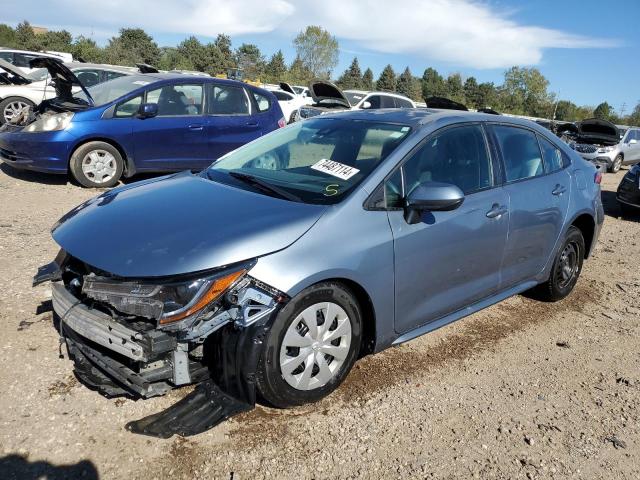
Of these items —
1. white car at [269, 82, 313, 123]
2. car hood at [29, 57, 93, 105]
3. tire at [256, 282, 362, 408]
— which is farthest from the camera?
white car at [269, 82, 313, 123]

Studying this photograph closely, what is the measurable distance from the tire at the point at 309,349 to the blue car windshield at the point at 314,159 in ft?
1.97

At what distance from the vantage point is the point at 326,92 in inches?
544

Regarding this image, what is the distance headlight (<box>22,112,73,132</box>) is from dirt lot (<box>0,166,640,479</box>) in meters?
3.60

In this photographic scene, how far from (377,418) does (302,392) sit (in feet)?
1.45

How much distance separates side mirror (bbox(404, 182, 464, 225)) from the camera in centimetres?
305

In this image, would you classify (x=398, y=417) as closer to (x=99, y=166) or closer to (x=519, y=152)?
(x=519, y=152)

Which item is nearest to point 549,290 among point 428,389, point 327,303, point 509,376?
point 509,376

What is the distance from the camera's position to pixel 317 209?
2.93 meters

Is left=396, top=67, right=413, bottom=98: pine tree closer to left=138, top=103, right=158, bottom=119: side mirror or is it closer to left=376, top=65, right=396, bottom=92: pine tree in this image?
left=376, top=65, right=396, bottom=92: pine tree

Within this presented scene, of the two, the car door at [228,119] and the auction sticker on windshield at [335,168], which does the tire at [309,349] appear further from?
the car door at [228,119]

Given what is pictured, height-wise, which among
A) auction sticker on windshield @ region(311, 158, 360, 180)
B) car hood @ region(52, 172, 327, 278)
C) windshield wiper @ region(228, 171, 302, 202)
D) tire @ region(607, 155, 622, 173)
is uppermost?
auction sticker on windshield @ region(311, 158, 360, 180)

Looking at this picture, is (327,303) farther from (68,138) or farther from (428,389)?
(68,138)

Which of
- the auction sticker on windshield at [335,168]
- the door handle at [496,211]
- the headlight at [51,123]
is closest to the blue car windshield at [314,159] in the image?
the auction sticker on windshield at [335,168]

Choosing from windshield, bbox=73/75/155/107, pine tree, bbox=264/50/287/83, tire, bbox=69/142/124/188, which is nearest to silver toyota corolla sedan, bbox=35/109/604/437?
tire, bbox=69/142/124/188
